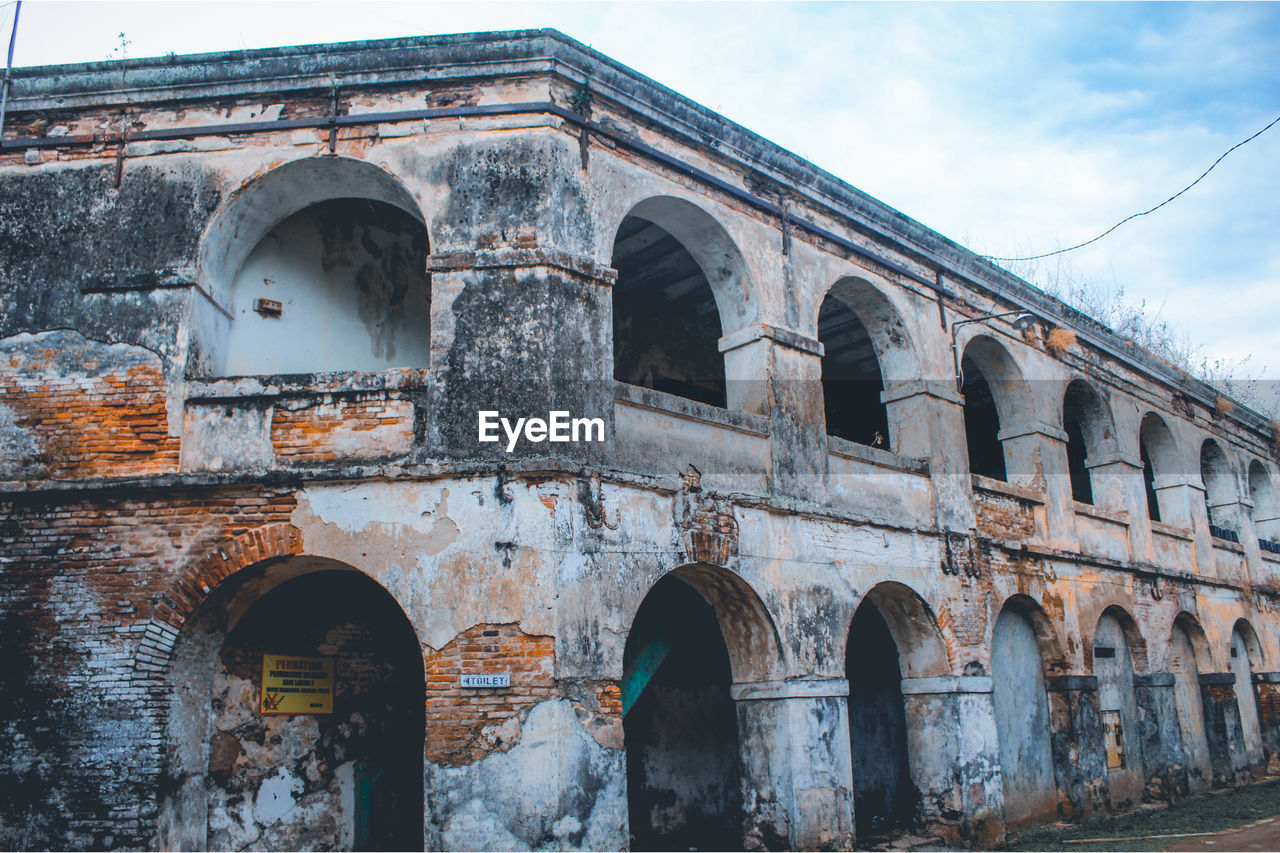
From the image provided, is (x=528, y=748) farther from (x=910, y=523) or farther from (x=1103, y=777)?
(x=1103, y=777)

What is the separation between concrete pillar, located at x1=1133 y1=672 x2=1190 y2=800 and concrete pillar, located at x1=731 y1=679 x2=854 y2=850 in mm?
6590

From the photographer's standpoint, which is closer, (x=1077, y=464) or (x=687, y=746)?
(x=687, y=746)

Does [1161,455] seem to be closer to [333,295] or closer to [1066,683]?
[1066,683]

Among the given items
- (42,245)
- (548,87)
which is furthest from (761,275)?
(42,245)

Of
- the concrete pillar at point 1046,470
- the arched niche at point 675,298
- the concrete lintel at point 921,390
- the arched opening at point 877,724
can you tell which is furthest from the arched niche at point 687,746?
the concrete pillar at point 1046,470

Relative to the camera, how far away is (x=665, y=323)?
1226 cm

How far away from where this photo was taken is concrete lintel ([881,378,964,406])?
35.5 ft

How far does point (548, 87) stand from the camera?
7836 millimetres

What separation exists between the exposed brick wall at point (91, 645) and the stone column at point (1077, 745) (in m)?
9.06

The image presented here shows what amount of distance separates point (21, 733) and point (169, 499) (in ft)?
5.99

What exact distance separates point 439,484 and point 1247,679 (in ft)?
49.7

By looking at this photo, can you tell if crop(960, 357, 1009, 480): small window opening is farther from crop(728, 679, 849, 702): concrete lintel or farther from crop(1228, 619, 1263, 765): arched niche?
crop(728, 679, 849, 702): concrete lintel

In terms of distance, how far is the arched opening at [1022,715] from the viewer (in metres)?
10.9

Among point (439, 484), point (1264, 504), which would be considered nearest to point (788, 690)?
point (439, 484)
